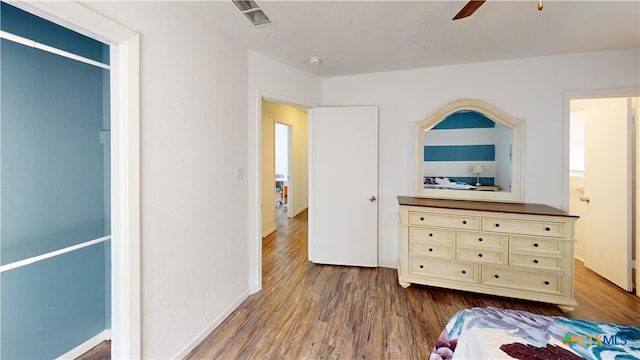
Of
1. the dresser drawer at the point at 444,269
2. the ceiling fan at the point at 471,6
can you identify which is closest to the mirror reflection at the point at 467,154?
the dresser drawer at the point at 444,269

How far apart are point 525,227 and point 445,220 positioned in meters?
0.64

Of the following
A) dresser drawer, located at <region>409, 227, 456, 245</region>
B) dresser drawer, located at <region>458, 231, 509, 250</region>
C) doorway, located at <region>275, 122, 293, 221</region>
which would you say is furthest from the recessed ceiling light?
doorway, located at <region>275, 122, 293, 221</region>

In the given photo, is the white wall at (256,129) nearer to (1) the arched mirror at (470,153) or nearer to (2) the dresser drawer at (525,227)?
(1) the arched mirror at (470,153)

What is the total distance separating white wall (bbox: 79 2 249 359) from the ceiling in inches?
12.3

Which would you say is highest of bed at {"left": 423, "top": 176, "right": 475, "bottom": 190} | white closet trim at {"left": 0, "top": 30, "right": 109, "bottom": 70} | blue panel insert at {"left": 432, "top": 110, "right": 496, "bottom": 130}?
white closet trim at {"left": 0, "top": 30, "right": 109, "bottom": 70}

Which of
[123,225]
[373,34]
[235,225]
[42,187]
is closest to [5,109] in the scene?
[42,187]

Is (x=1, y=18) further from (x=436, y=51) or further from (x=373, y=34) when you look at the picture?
(x=436, y=51)

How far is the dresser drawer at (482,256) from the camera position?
7.61 ft

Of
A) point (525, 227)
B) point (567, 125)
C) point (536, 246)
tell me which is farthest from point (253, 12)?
point (567, 125)

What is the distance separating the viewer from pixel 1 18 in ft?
4.23

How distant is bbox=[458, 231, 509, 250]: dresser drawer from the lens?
2.31 meters

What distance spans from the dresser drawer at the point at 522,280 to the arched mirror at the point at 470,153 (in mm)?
779

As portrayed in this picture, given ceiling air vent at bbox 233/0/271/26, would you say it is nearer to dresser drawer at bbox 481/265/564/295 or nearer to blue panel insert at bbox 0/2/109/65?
blue panel insert at bbox 0/2/109/65

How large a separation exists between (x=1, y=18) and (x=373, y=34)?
2252 mm
